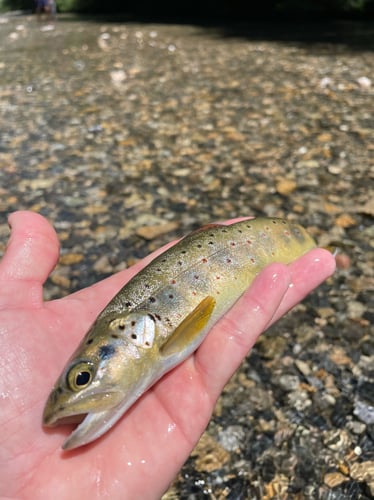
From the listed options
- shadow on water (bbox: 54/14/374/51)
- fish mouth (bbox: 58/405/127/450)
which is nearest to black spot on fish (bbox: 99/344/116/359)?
fish mouth (bbox: 58/405/127/450)

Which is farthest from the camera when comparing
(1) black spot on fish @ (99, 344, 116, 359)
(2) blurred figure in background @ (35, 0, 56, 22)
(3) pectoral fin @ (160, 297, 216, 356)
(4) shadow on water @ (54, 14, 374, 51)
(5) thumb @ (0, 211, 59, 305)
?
(2) blurred figure in background @ (35, 0, 56, 22)

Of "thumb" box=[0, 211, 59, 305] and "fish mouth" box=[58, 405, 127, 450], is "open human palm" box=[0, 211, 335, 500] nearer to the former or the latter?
"thumb" box=[0, 211, 59, 305]

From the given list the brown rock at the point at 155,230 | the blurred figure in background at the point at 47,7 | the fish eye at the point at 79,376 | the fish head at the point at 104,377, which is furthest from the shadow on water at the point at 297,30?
the fish eye at the point at 79,376

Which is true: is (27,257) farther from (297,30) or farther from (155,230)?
(297,30)

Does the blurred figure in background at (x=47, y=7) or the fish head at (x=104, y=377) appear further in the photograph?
the blurred figure in background at (x=47, y=7)

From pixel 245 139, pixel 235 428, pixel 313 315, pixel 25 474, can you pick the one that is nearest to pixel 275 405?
pixel 235 428

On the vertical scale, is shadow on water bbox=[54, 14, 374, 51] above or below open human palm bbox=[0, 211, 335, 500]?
below

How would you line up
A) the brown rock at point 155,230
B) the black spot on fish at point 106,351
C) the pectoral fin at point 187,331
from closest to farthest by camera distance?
the black spot on fish at point 106,351, the pectoral fin at point 187,331, the brown rock at point 155,230

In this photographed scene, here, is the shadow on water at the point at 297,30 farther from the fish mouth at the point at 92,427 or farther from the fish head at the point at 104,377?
the fish mouth at the point at 92,427
